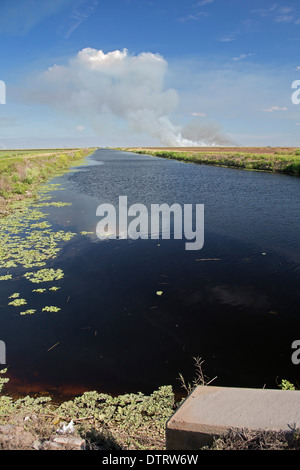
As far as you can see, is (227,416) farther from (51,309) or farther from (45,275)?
(45,275)

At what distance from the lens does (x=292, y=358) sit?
5.93m

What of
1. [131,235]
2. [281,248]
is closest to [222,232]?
[281,248]

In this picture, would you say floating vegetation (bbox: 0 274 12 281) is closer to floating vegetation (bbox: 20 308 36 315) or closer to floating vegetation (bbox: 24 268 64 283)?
floating vegetation (bbox: 24 268 64 283)

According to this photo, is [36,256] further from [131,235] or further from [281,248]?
[281,248]

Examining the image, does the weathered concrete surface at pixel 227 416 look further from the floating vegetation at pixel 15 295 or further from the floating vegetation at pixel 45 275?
the floating vegetation at pixel 45 275

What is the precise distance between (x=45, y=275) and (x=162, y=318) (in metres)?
4.43

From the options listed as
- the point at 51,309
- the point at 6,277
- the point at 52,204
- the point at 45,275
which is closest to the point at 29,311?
the point at 51,309

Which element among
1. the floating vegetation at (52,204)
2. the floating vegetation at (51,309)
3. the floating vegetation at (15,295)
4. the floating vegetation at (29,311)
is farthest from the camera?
the floating vegetation at (52,204)

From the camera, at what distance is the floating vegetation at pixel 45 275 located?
30.5 feet

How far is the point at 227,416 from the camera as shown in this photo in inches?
132

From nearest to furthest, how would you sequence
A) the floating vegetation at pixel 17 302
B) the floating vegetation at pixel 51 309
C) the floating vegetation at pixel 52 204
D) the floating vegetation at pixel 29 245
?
the floating vegetation at pixel 51 309
the floating vegetation at pixel 17 302
the floating vegetation at pixel 29 245
the floating vegetation at pixel 52 204

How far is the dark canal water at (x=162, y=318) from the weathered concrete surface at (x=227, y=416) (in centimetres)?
164

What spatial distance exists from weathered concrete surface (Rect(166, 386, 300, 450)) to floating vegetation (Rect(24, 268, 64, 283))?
22.0 ft

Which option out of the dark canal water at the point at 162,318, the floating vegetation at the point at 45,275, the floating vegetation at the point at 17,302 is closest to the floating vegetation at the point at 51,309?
the dark canal water at the point at 162,318
